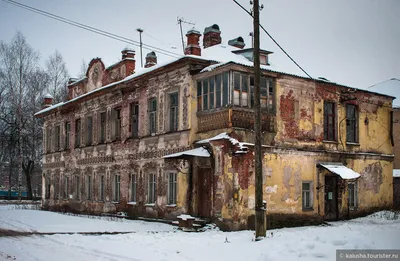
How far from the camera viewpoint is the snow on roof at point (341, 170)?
20.0 metres

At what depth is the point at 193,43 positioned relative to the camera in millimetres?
19906

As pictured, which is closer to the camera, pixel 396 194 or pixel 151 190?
pixel 151 190

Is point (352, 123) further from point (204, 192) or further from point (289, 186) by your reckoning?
A: point (204, 192)

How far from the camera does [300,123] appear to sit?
20516mm

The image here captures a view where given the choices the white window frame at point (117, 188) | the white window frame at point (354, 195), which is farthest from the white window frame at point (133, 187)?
the white window frame at point (354, 195)

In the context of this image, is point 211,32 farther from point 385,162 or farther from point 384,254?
point 384,254

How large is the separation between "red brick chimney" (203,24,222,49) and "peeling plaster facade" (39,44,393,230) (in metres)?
2.65

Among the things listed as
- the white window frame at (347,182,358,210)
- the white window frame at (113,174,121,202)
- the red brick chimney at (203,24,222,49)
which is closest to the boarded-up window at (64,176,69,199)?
the white window frame at (113,174,121,202)

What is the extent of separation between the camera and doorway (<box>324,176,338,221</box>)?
21438 mm

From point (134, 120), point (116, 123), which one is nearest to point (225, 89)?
point (134, 120)

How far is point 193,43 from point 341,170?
838 cm

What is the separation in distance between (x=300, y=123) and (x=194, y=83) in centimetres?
490

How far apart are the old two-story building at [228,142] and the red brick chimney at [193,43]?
4 cm

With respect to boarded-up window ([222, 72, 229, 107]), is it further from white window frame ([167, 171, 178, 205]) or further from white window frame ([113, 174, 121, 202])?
white window frame ([113, 174, 121, 202])
